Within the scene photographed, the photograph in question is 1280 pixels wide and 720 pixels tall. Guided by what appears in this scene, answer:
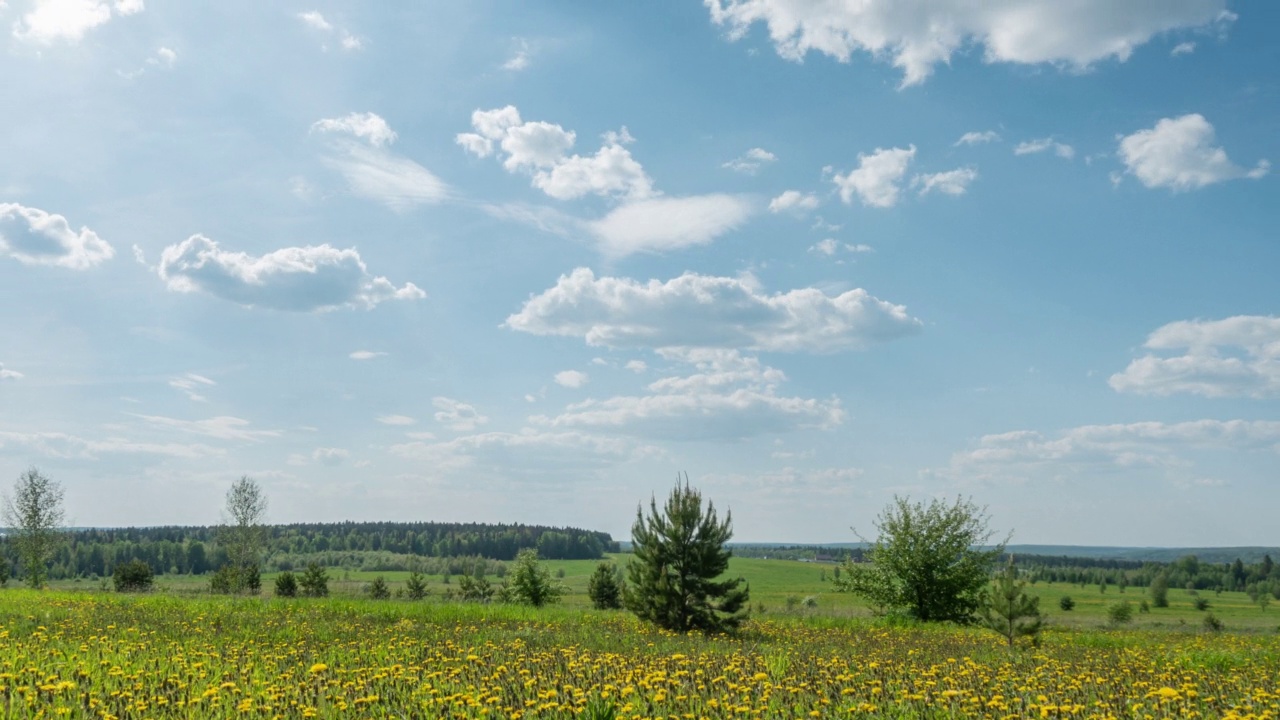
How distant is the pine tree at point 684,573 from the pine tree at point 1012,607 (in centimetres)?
629

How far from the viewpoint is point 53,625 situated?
16.2 m

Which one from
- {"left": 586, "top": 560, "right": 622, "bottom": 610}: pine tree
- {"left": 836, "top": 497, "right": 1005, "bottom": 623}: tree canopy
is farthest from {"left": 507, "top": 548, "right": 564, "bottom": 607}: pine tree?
{"left": 836, "top": 497, "right": 1005, "bottom": 623}: tree canopy

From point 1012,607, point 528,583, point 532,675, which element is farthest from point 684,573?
point 528,583

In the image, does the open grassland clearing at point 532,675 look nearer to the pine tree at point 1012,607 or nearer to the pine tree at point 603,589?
the pine tree at point 1012,607

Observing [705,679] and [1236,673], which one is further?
[1236,673]

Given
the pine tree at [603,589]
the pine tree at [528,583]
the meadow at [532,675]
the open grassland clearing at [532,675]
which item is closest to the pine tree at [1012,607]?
the meadow at [532,675]

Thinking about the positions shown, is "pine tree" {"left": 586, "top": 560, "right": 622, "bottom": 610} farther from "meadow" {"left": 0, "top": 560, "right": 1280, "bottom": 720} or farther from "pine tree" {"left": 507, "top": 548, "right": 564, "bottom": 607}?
"meadow" {"left": 0, "top": 560, "right": 1280, "bottom": 720}

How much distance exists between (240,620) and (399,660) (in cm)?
821

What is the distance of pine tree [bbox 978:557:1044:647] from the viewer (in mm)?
19547

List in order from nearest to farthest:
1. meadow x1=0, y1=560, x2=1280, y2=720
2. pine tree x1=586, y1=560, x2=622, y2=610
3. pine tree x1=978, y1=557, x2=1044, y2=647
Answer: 1. meadow x1=0, y1=560, x2=1280, y2=720
2. pine tree x1=978, y1=557, x2=1044, y2=647
3. pine tree x1=586, y1=560, x2=622, y2=610

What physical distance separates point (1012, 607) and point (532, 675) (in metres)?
14.3

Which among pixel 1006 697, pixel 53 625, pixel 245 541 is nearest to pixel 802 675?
pixel 1006 697

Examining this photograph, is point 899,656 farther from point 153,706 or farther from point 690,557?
point 153,706

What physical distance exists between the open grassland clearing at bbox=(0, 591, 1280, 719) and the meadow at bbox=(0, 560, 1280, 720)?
0.13 feet
